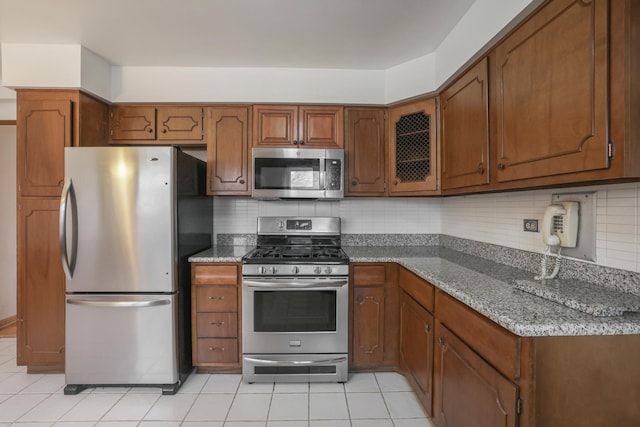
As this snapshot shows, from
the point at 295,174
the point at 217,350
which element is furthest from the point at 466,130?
the point at 217,350

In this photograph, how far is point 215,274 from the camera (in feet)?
7.41

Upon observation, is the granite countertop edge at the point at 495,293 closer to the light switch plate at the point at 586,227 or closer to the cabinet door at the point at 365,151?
the light switch plate at the point at 586,227

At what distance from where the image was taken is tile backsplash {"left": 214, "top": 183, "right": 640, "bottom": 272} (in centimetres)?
125

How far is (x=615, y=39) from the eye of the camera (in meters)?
0.94

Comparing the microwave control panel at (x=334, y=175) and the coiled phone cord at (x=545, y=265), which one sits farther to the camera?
the microwave control panel at (x=334, y=175)

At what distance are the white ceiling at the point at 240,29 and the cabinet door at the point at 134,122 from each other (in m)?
0.37

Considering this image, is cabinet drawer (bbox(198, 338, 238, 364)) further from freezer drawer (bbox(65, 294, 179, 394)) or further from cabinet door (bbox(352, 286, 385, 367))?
cabinet door (bbox(352, 286, 385, 367))

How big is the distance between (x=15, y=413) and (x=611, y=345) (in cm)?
307

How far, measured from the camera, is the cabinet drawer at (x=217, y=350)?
227cm

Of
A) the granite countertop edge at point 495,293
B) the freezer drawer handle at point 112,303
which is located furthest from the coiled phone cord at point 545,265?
the freezer drawer handle at point 112,303

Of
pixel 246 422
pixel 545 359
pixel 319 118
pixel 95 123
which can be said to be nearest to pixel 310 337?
pixel 246 422

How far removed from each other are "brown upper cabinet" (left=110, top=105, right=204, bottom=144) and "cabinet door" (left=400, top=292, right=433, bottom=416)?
2147 mm

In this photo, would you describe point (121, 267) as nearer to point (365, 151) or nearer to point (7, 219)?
point (365, 151)

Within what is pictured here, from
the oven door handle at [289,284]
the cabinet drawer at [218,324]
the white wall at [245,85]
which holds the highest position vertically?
the white wall at [245,85]
